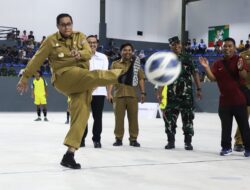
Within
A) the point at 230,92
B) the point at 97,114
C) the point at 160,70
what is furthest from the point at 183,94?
the point at 160,70

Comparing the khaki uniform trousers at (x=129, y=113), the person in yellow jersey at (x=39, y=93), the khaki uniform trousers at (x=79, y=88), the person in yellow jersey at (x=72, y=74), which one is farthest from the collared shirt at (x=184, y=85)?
the person in yellow jersey at (x=39, y=93)

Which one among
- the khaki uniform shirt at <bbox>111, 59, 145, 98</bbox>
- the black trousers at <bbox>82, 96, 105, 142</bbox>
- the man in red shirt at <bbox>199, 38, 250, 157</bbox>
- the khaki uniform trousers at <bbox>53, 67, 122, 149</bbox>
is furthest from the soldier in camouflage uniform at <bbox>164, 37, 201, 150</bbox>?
the khaki uniform trousers at <bbox>53, 67, 122, 149</bbox>

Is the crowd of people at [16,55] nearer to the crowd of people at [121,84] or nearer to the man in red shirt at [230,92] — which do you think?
the crowd of people at [121,84]

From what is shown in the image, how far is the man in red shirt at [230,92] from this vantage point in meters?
Result: 6.43

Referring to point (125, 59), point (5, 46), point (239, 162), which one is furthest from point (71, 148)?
point (5, 46)

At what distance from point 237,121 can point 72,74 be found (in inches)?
106

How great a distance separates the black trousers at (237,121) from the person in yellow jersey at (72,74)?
1890mm

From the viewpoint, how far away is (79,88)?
518cm

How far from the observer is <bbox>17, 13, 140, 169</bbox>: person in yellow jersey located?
512 centimetres

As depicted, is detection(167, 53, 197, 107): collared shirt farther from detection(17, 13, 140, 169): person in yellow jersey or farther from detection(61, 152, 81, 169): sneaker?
detection(61, 152, 81, 169): sneaker

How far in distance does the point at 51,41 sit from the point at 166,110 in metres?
2.66

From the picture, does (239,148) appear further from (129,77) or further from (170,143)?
(129,77)

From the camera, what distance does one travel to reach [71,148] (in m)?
5.25

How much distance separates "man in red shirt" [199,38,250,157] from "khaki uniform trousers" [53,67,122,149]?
1.88 m
